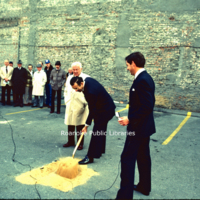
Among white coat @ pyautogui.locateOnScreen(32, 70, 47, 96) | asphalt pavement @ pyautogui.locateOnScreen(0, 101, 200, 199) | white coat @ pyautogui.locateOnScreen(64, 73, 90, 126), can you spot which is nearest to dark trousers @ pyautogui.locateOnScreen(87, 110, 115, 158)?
asphalt pavement @ pyautogui.locateOnScreen(0, 101, 200, 199)

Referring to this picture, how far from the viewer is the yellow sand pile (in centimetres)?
309

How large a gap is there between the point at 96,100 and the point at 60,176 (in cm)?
141

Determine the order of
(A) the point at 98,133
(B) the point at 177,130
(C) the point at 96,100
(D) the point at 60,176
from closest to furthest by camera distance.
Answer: (D) the point at 60,176 → (C) the point at 96,100 → (A) the point at 98,133 → (B) the point at 177,130

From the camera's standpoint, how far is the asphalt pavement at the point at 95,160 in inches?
116

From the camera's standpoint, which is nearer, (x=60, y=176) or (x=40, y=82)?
(x=60, y=176)

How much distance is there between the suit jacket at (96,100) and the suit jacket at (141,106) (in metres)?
1.07

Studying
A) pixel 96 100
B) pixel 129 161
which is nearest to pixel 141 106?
pixel 129 161

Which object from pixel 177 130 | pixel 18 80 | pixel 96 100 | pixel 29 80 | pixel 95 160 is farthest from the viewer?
pixel 29 80

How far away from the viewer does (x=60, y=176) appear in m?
3.31

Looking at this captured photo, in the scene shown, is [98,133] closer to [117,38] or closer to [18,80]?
[18,80]

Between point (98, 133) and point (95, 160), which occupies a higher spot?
point (98, 133)

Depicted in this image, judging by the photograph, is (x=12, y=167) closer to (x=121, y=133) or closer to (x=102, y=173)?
(x=102, y=173)

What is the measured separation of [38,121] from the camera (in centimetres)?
677

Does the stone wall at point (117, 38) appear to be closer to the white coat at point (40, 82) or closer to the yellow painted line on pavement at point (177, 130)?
the yellow painted line on pavement at point (177, 130)
